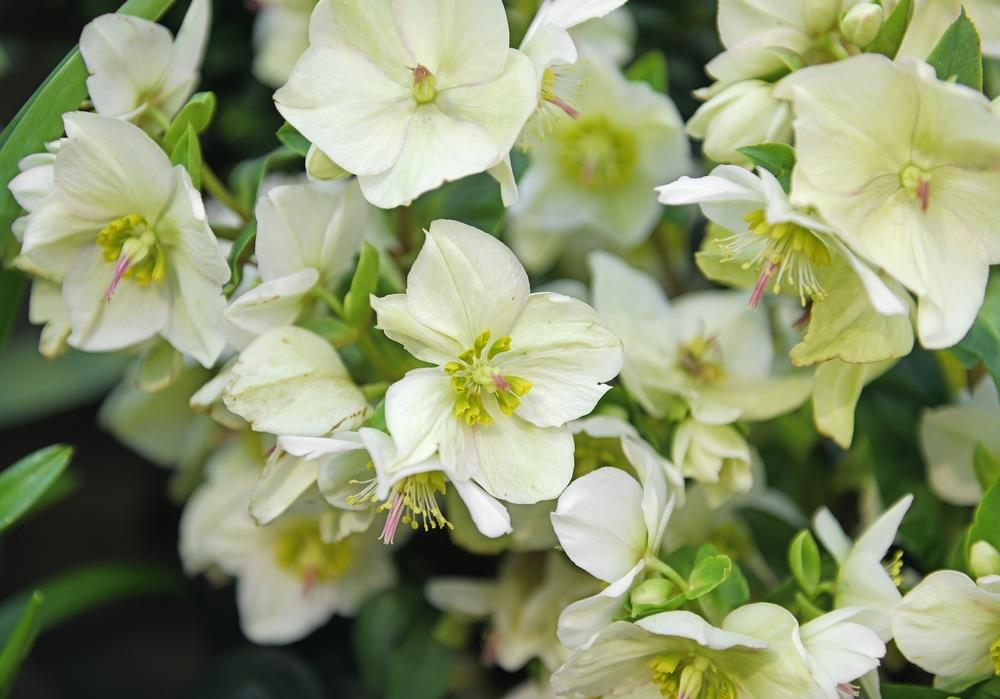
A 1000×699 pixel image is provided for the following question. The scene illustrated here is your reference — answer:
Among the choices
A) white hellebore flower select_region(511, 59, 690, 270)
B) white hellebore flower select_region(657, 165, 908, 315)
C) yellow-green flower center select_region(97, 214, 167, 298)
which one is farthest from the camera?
white hellebore flower select_region(511, 59, 690, 270)

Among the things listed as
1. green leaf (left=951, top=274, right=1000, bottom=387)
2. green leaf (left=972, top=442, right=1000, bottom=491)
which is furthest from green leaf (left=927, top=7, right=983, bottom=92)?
green leaf (left=972, top=442, right=1000, bottom=491)

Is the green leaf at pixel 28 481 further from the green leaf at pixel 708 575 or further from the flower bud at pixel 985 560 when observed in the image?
the flower bud at pixel 985 560

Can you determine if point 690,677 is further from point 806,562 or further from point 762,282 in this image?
point 762,282

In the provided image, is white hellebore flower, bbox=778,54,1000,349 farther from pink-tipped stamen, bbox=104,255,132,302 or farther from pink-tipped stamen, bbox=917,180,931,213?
pink-tipped stamen, bbox=104,255,132,302

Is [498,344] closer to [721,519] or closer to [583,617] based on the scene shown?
[583,617]

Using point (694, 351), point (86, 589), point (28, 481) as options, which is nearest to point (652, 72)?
point (694, 351)

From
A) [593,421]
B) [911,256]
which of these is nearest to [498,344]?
[593,421]
